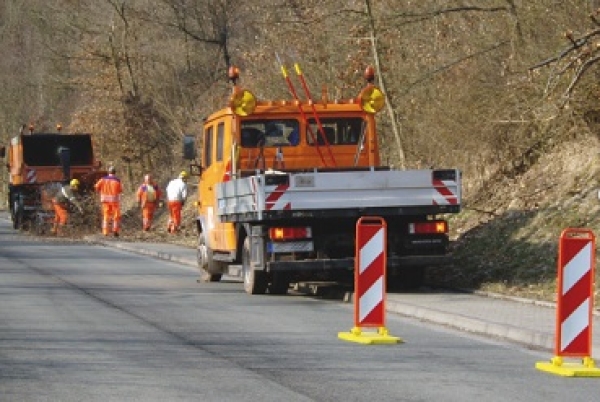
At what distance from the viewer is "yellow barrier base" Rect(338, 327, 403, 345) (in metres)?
13.1

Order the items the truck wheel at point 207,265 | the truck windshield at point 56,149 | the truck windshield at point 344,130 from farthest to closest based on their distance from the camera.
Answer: the truck windshield at point 56,149
the truck wheel at point 207,265
the truck windshield at point 344,130

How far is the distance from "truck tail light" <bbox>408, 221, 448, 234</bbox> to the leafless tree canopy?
7.95 feet

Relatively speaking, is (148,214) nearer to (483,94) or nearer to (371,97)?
(483,94)

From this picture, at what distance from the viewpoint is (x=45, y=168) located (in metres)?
40.7

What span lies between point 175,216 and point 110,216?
211 cm

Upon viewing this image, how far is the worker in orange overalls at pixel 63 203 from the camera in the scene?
38438 millimetres

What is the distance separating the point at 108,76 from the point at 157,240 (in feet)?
46.7

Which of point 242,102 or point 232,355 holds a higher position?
point 242,102

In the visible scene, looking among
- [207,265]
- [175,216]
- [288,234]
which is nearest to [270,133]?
[207,265]

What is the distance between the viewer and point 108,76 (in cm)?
4862

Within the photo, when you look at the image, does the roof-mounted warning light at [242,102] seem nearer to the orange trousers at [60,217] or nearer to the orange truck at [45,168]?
the orange trousers at [60,217]

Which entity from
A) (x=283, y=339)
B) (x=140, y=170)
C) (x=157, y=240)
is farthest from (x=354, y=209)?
(x=140, y=170)

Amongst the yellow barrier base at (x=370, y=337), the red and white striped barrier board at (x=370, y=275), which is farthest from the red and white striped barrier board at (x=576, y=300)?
the red and white striped barrier board at (x=370, y=275)

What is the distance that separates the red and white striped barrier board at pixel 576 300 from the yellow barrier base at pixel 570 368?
73 mm
